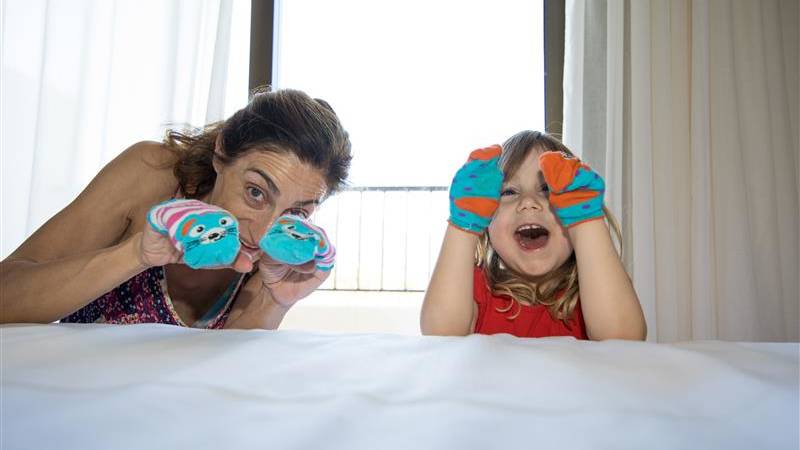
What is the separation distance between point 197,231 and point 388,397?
1.30ft

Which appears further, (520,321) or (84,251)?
(520,321)

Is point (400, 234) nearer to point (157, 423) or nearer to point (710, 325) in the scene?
point (710, 325)

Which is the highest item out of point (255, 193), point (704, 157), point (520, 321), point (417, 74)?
point (417, 74)

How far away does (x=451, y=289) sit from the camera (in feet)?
3.09

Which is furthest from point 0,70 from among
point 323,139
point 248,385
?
point 248,385

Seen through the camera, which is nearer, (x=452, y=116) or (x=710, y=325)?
(x=710, y=325)

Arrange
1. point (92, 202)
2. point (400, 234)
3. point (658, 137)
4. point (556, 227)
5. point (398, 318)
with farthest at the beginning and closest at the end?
1. point (400, 234)
2. point (398, 318)
3. point (658, 137)
4. point (556, 227)
5. point (92, 202)

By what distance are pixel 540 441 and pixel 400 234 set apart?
8.40 feet

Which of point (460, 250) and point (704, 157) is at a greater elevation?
point (704, 157)

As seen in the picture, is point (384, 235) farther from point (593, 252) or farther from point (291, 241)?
point (291, 241)

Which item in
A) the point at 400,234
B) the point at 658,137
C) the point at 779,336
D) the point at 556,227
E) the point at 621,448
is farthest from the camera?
the point at 400,234

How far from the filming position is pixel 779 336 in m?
1.57

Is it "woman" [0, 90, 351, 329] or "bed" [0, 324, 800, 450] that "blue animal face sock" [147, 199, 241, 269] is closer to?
"woman" [0, 90, 351, 329]

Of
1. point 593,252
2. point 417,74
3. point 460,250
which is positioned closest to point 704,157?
point 593,252
